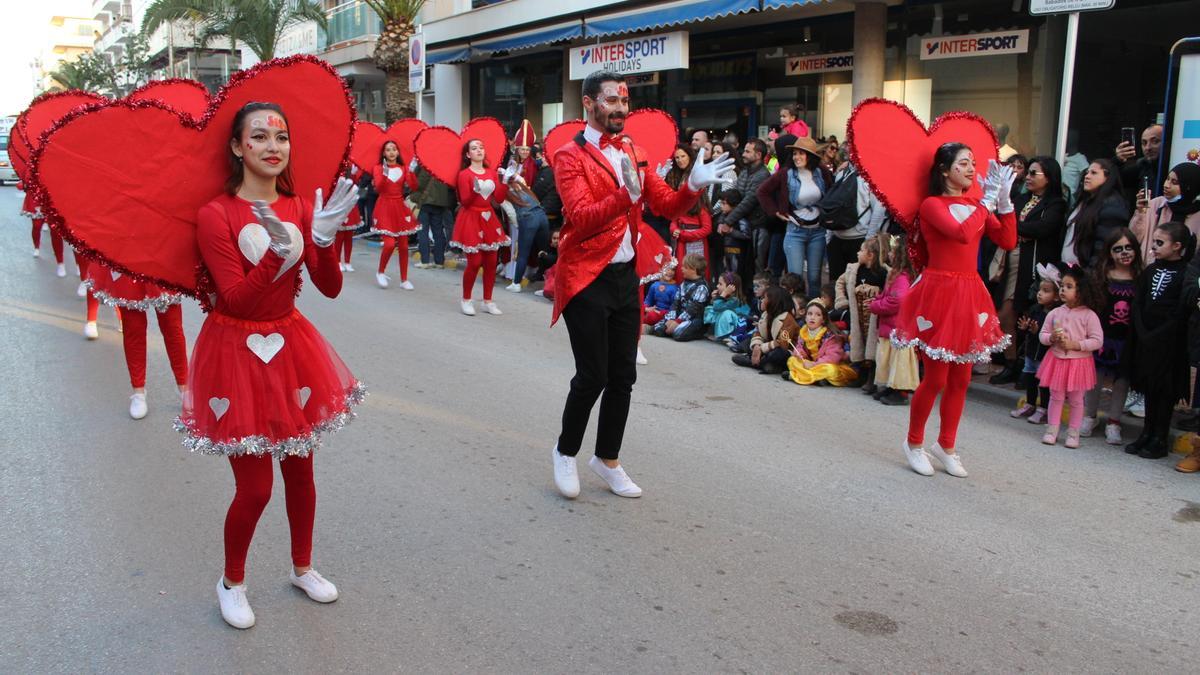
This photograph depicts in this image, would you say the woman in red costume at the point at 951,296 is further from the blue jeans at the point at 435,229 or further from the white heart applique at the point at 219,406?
the blue jeans at the point at 435,229

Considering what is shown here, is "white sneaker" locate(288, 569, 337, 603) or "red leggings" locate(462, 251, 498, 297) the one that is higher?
"red leggings" locate(462, 251, 498, 297)

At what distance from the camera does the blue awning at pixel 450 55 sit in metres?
21.5

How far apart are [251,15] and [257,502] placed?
27811 mm

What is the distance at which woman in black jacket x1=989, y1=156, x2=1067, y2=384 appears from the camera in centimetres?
775

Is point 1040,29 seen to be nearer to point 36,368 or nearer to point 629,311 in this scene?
point 629,311

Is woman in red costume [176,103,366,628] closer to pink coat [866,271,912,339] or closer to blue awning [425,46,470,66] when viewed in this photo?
pink coat [866,271,912,339]

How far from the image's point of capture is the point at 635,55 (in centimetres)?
1656

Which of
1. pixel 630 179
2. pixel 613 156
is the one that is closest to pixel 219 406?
pixel 630 179

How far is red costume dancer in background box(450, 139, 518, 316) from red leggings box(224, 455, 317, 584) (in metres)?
7.24

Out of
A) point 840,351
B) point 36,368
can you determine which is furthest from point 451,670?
point 36,368

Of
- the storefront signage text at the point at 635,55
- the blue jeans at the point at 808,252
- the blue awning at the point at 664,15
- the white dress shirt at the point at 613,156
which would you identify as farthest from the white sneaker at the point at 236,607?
the storefront signage text at the point at 635,55

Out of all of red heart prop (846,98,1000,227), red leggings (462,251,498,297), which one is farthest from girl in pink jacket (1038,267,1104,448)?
red leggings (462,251,498,297)

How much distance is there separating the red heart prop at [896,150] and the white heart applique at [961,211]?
16cm

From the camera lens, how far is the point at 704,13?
550 inches
